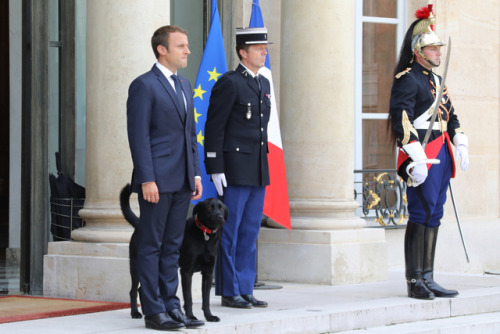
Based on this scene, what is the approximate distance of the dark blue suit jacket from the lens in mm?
6449

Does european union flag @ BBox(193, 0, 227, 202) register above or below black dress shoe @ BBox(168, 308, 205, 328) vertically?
above

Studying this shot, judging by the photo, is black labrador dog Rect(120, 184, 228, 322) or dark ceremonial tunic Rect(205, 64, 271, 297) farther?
dark ceremonial tunic Rect(205, 64, 271, 297)

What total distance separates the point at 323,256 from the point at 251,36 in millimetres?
2562

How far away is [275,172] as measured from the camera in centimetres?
932

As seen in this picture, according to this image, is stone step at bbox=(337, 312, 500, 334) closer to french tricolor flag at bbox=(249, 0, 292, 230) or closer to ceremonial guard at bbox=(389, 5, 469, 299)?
ceremonial guard at bbox=(389, 5, 469, 299)

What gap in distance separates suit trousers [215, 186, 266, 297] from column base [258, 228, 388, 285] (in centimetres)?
180

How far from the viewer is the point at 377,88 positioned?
38.1 ft

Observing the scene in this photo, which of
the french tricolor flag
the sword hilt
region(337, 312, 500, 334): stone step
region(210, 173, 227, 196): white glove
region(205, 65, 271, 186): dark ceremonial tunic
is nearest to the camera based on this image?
region(337, 312, 500, 334): stone step

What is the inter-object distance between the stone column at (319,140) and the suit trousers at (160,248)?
10.9 feet

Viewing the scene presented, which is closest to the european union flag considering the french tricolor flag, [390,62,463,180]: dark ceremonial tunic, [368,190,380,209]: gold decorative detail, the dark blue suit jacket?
the french tricolor flag

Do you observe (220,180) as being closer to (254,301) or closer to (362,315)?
(254,301)

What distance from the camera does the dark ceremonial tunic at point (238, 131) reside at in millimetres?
7781

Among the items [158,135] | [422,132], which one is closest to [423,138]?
[422,132]

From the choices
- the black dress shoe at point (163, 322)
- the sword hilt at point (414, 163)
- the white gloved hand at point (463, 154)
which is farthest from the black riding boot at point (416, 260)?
the black dress shoe at point (163, 322)
